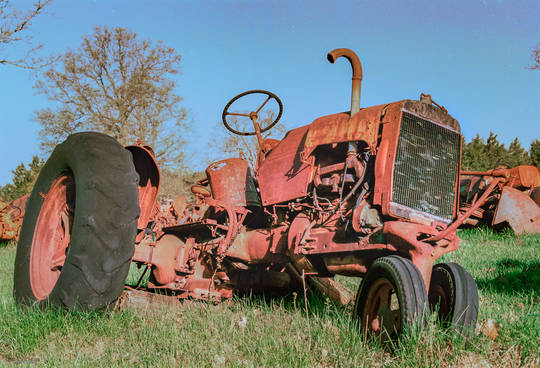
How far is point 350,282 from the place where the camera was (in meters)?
4.89

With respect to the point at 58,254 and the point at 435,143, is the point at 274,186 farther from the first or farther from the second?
the point at 58,254

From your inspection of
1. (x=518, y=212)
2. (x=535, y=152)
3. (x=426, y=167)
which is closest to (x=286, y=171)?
(x=426, y=167)

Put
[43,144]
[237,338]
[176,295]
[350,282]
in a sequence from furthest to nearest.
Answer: [43,144] < [350,282] < [176,295] < [237,338]

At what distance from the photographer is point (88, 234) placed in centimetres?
297

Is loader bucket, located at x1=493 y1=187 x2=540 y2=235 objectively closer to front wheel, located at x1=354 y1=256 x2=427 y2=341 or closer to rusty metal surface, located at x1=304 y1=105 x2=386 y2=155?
rusty metal surface, located at x1=304 y1=105 x2=386 y2=155

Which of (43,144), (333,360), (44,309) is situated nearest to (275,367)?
(333,360)

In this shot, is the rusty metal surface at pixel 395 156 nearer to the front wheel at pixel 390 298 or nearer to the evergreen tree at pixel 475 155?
the front wheel at pixel 390 298

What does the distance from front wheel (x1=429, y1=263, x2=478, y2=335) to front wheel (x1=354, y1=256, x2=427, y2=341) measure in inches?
7.3

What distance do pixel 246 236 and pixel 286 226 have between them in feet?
1.50

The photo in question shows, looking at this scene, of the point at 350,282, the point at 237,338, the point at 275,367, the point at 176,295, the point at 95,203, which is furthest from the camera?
the point at 350,282

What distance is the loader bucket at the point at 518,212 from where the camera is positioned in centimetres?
752

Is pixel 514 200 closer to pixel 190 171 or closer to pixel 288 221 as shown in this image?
pixel 288 221

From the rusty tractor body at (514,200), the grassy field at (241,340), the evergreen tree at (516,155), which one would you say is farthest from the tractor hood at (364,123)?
the evergreen tree at (516,155)

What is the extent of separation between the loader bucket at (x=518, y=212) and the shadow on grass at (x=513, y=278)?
220 centimetres
